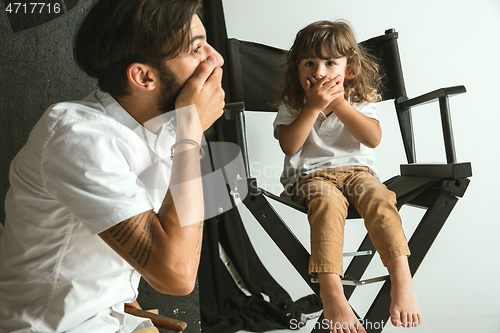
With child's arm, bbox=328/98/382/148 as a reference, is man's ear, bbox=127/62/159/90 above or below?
above

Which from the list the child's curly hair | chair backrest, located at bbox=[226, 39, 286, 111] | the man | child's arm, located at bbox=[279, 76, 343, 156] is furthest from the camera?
chair backrest, located at bbox=[226, 39, 286, 111]

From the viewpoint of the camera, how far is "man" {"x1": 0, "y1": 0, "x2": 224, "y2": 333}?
568 millimetres

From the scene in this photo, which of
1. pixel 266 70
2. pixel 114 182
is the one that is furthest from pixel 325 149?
pixel 114 182

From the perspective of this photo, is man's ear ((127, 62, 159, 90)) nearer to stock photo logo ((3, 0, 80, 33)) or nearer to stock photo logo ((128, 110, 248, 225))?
stock photo logo ((128, 110, 248, 225))

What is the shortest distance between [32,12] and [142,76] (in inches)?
22.4

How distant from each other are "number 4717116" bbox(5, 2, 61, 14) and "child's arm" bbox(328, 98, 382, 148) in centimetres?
92

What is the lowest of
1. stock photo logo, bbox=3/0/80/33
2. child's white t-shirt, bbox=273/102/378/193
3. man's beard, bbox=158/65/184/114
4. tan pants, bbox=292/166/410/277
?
tan pants, bbox=292/166/410/277

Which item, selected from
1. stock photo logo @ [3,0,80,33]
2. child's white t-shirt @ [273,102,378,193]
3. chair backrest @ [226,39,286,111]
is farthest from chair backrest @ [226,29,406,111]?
stock photo logo @ [3,0,80,33]

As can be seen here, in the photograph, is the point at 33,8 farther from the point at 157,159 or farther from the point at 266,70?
the point at 266,70

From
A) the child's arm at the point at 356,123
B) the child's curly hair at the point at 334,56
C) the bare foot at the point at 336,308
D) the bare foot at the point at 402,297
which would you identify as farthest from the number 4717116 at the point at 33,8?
the bare foot at the point at 402,297

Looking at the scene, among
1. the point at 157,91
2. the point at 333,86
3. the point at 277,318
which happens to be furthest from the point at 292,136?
the point at 277,318

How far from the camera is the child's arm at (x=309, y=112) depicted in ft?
3.94

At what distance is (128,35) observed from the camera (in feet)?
2.32

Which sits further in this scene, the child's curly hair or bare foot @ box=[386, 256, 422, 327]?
the child's curly hair
